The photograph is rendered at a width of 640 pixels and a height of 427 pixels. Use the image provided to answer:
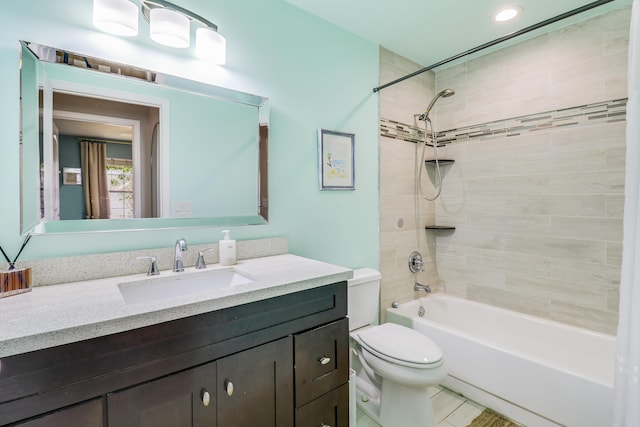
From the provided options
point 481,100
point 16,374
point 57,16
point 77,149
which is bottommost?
point 16,374

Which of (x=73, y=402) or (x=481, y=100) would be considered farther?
(x=481, y=100)

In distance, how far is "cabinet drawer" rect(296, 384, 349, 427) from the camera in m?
1.16

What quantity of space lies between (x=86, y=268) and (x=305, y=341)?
2.97ft

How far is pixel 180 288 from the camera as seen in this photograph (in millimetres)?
A: 1287

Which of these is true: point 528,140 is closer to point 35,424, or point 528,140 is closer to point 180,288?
point 180,288

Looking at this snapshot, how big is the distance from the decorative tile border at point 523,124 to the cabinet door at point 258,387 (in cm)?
179

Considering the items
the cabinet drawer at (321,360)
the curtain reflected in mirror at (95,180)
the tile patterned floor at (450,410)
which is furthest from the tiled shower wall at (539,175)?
the curtain reflected in mirror at (95,180)

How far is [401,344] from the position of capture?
5.40ft

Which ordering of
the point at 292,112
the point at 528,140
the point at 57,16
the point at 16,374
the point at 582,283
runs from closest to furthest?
the point at 16,374
the point at 57,16
the point at 292,112
the point at 582,283
the point at 528,140

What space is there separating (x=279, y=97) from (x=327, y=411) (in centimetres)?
158

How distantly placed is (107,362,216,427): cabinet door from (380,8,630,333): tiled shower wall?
1.67m

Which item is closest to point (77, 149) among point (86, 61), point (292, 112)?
point (86, 61)

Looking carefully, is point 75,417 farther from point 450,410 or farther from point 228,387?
point 450,410

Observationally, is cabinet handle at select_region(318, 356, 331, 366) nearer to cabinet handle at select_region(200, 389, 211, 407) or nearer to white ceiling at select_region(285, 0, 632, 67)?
cabinet handle at select_region(200, 389, 211, 407)
